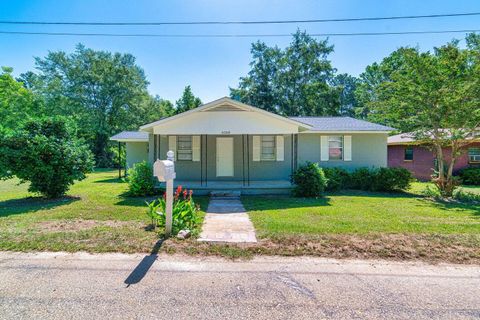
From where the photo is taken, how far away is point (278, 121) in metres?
10.8

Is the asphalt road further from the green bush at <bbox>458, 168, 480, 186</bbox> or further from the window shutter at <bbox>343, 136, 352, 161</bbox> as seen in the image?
the green bush at <bbox>458, 168, 480, 186</bbox>

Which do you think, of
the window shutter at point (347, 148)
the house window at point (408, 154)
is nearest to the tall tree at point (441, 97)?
the window shutter at point (347, 148)

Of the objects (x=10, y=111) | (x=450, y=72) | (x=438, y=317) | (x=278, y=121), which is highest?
(x=10, y=111)

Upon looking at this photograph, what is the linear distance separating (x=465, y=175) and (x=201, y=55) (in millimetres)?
17786

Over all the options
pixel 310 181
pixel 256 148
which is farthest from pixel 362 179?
pixel 256 148

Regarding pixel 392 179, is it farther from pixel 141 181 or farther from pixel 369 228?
pixel 141 181

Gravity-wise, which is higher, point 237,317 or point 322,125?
point 322,125

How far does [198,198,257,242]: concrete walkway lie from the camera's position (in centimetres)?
512

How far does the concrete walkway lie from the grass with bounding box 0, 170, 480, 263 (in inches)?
10.7

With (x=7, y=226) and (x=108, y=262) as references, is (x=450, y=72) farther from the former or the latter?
(x=7, y=226)

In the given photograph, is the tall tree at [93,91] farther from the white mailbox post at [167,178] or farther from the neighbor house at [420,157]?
the neighbor house at [420,157]

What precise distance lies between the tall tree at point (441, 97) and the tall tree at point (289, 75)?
67.8ft

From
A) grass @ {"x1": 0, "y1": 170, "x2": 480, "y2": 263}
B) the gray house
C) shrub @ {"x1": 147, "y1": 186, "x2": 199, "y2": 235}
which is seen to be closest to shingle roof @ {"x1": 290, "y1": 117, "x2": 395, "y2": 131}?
the gray house

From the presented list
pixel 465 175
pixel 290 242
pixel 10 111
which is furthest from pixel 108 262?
pixel 10 111
